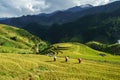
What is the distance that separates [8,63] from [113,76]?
98.3 ft

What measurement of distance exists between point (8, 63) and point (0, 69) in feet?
19.7

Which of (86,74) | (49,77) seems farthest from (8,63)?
(86,74)

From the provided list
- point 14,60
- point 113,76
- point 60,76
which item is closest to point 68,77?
point 60,76

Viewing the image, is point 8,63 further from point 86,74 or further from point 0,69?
point 86,74

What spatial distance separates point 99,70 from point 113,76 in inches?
298

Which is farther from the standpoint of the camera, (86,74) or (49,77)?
(86,74)

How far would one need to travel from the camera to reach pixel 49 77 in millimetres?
74250

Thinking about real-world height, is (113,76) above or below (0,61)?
below

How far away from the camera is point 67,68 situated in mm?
85625

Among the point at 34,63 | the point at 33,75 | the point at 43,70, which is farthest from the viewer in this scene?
the point at 34,63

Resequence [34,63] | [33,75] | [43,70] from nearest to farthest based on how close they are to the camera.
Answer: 1. [33,75]
2. [43,70]
3. [34,63]

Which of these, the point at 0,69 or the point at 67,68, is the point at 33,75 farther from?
the point at 67,68

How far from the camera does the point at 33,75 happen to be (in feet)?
240

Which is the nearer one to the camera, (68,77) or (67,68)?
(68,77)
